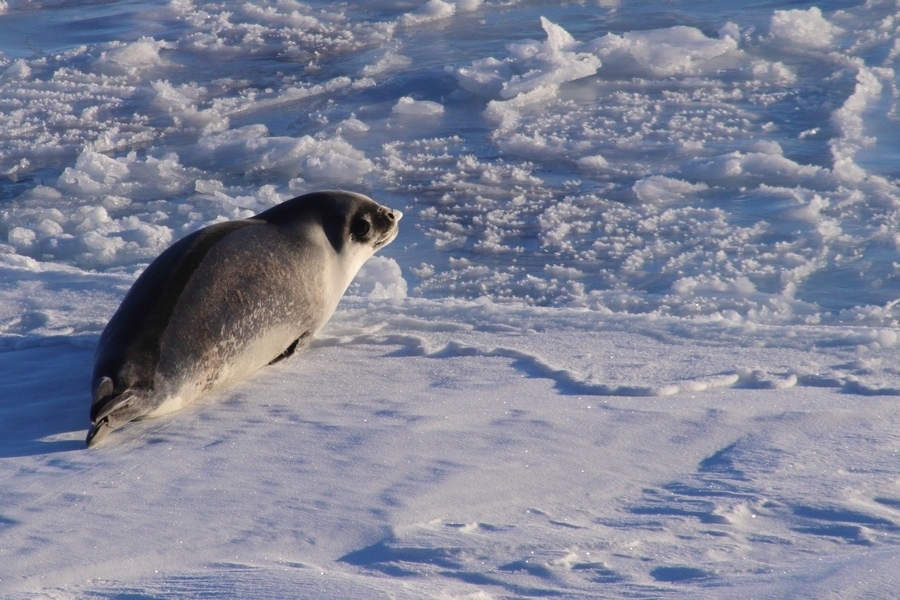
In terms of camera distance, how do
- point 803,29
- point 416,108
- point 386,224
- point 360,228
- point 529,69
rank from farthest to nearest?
1. point 803,29
2. point 529,69
3. point 416,108
4. point 386,224
5. point 360,228

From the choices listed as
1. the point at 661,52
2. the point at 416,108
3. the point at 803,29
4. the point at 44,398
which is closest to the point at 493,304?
the point at 44,398

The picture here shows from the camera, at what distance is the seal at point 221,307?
2.84 m

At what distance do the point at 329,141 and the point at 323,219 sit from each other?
3.38m

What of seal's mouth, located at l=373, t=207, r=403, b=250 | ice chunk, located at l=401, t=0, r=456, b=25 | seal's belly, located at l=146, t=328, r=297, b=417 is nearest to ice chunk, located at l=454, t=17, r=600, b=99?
ice chunk, located at l=401, t=0, r=456, b=25

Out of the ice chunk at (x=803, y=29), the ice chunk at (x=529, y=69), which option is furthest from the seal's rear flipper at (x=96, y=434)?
the ice chunk at (x=803, y=29)

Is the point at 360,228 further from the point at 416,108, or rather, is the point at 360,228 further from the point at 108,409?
the point at 416,108

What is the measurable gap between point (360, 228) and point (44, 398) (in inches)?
56.4

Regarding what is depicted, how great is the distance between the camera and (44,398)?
10.2 ft

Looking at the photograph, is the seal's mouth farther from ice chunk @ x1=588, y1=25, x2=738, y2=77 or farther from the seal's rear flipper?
ice chunk @ x1=588, y1=25, x2=738, y2=77

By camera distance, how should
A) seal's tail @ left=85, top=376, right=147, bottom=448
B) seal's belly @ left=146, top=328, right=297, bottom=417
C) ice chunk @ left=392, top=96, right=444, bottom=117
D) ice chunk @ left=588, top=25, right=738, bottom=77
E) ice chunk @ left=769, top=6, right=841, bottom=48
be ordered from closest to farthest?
seal's tail @ left=85, top=376, right=147, bottom=448
seal's belly @ left=146, top=328, right=297, bottom=417
ice chunk @ left=392, top=96, right=444, bottom=117
ice chunk @ left=588, top=25, right=738, bottom=77
ice chunk @ left=769, top=6, right=841, bottom=48

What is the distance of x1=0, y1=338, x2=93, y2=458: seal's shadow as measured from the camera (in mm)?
2758

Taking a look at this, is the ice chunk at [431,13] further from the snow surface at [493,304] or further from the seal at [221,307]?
the seal at [221,307]

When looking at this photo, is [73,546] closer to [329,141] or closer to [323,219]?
[323,219]

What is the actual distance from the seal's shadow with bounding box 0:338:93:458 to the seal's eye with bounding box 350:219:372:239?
3.69ft
